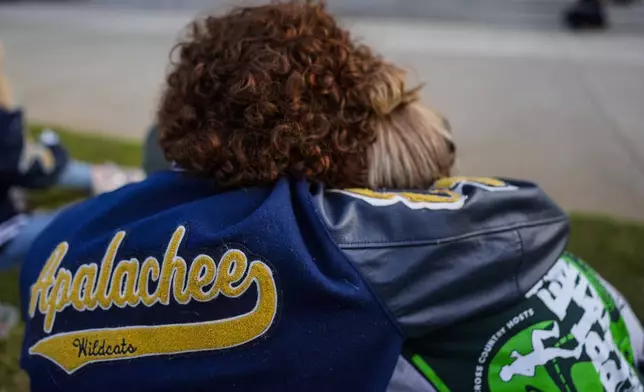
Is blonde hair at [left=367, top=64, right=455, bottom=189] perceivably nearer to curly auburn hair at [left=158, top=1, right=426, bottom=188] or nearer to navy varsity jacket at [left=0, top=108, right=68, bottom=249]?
curly auburn hair at [left=158, top=1, right=426, bottom=188]

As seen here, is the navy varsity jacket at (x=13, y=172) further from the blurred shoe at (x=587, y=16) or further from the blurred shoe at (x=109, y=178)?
the blurred shoe at (x=587, y=16)

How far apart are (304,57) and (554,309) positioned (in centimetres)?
60

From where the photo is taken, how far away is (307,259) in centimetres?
102

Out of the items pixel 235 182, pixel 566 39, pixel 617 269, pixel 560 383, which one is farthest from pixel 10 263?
pixel 566 39

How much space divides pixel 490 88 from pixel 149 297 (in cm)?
362

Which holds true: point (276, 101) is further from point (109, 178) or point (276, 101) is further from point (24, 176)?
point (109, 178)

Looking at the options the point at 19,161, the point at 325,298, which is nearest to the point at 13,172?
Result: the point at 19,161

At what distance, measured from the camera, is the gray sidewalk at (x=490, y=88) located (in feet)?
11.1

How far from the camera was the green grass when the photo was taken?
213 cm

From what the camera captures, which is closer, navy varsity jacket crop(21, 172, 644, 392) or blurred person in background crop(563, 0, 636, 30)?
navy varsity jacket crop(21, 172, 644, 392)

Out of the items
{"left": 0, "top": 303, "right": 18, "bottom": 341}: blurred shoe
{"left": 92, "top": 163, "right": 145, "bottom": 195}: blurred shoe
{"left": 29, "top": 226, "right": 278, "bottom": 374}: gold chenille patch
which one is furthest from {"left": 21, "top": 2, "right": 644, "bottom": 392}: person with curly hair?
{"left": 92, "top": 163, "right": 145, "bottom": 195}: blurred shoe

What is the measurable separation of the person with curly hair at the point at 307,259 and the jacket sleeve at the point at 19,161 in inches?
49.5

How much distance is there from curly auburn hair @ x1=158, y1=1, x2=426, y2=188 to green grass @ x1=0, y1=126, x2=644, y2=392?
3.97 ft

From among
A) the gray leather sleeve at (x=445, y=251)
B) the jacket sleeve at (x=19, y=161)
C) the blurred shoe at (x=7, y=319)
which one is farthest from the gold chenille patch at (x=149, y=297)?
the jacket sleeve at (x=19, y=161)
